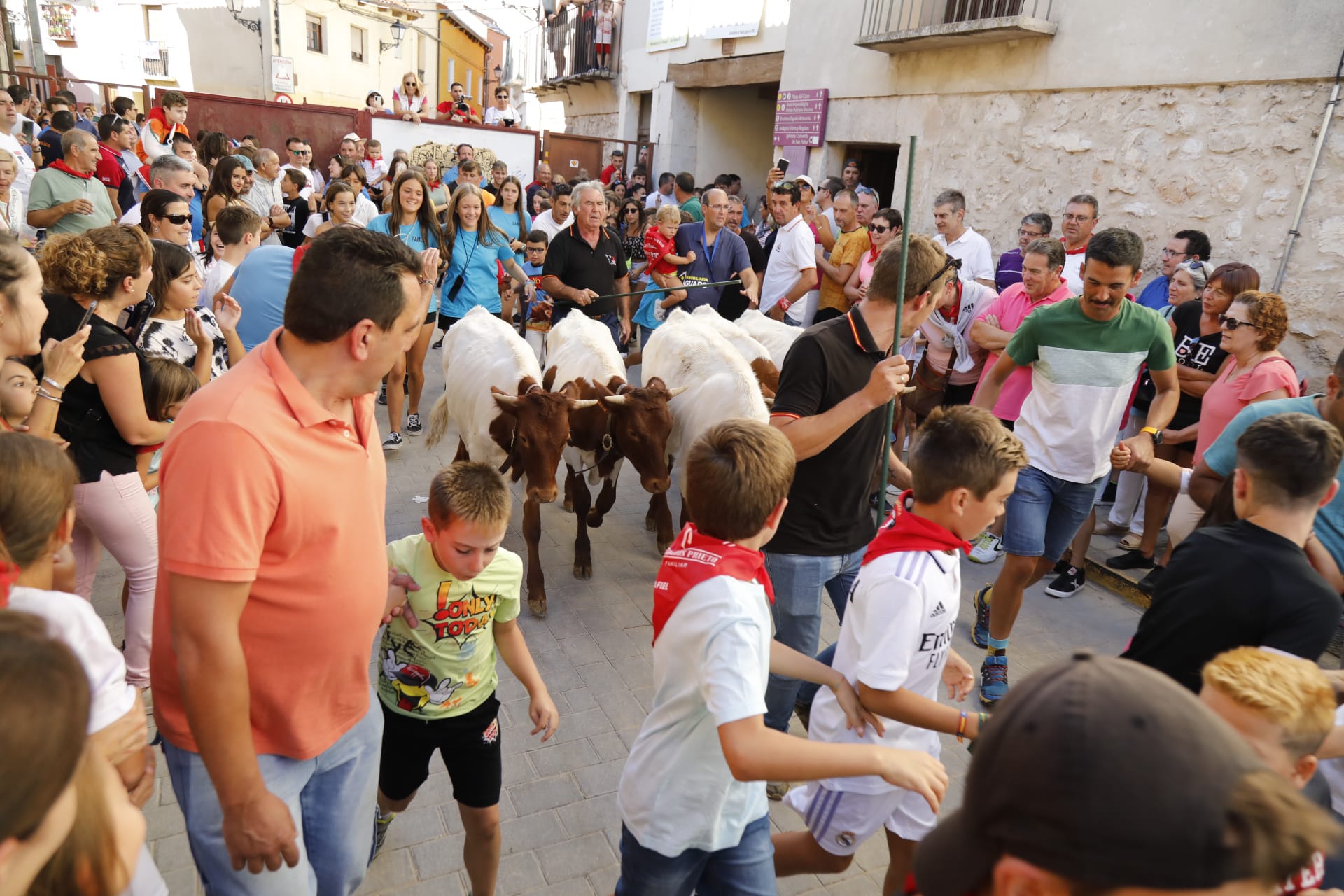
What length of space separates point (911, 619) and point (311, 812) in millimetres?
1617

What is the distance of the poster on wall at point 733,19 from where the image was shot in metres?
14.7

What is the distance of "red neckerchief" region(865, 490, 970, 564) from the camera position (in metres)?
2.31

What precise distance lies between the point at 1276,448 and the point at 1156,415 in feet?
6.80

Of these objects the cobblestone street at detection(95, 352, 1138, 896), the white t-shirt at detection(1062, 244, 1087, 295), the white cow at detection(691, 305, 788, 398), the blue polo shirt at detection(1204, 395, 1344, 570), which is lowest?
the cobblestone street at detection(95, 352, 1138, 896)

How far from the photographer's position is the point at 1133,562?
232 inches

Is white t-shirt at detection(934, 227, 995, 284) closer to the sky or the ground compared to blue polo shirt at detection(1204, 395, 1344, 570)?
closer to the sky

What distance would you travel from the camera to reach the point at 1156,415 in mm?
4234

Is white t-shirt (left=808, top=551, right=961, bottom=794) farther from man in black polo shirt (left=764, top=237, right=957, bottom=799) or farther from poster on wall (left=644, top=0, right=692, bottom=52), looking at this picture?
poster on wall (left=644, top=0, right=692, bottom=52)

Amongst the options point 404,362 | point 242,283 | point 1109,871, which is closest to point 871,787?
point 1109,871

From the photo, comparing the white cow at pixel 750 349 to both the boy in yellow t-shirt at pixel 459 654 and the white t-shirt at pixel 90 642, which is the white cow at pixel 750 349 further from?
the white t-shirt at pixel 90 642

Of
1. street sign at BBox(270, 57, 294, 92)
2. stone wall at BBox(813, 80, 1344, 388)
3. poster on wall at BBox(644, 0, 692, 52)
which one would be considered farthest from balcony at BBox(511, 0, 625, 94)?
stone wall at BBox(813, 80, 1344, 388)

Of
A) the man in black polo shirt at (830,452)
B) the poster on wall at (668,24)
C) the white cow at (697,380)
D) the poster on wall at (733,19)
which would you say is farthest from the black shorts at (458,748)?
the poster on wall at (668,24)

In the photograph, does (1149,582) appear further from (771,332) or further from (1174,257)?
(771,332)

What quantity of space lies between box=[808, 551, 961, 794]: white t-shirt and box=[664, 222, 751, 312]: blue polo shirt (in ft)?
19.4
